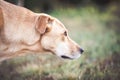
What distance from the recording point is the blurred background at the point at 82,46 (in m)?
7.95

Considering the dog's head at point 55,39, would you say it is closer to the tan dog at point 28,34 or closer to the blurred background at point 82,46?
the tan dog at point 28,34

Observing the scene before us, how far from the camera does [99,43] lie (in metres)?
10.0

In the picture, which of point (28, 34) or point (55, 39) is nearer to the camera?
point (28, 34)

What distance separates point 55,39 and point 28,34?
40 centimetres

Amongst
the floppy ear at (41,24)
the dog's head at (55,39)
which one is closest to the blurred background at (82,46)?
the dog's head at (55,39)

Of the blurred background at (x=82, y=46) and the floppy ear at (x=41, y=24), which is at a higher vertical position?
the floppy ear at (x=41, y=24)

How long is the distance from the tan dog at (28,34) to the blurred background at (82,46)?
2.11 feet

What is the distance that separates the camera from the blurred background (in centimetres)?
795

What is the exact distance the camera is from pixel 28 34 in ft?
23.2

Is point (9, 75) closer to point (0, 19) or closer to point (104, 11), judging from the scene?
point (0, 19)

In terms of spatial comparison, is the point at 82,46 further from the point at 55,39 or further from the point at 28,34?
the point at 28,34

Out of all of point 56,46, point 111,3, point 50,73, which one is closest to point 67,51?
point 56,46

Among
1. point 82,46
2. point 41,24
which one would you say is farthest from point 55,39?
point 82,46

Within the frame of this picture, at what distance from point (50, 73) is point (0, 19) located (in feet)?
4.61
